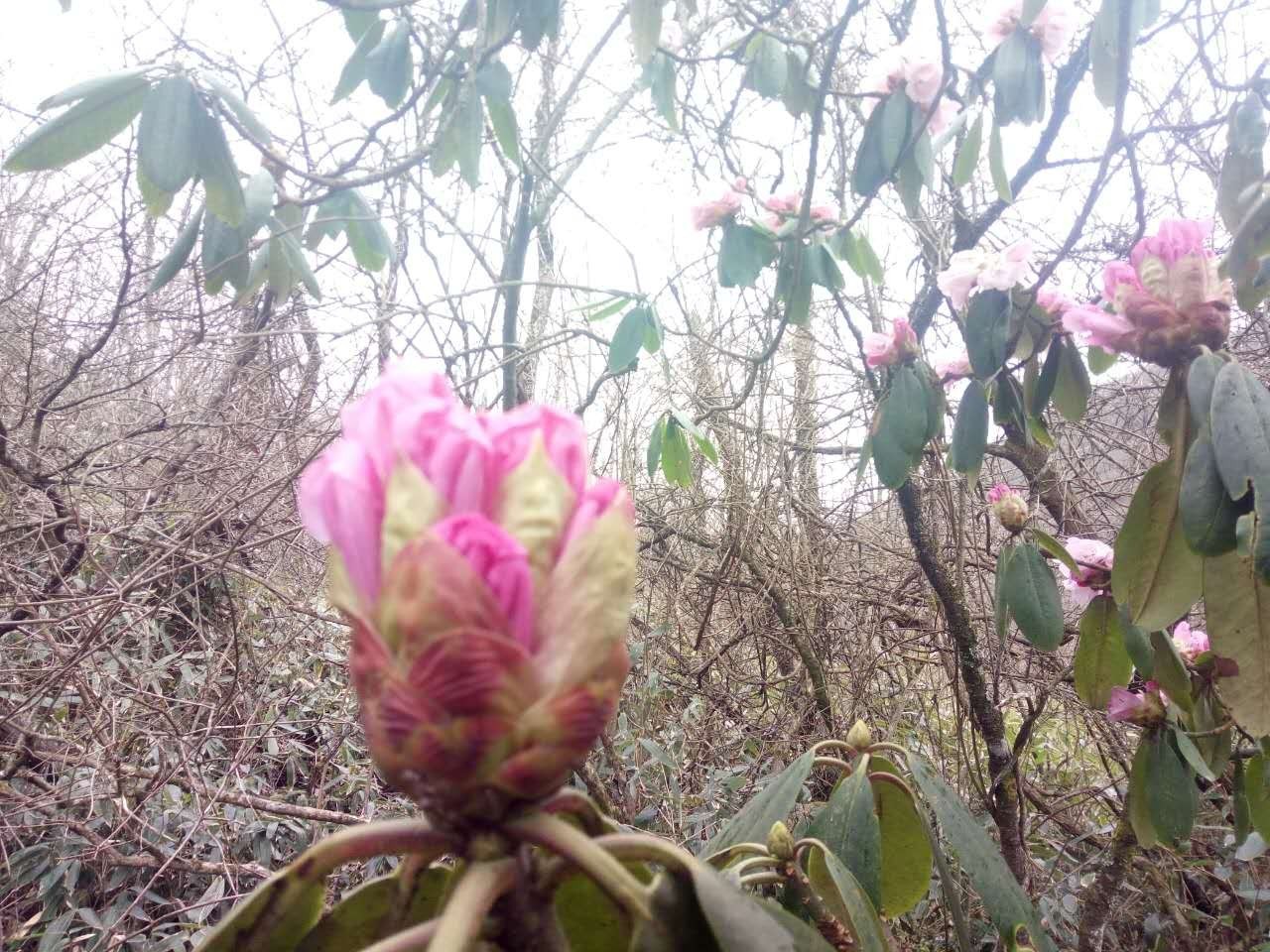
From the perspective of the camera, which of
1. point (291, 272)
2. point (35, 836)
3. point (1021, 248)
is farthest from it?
point (35, 836)

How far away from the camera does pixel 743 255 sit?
186cm

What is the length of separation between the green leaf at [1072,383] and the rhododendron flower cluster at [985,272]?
0.16m

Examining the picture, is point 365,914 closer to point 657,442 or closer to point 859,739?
point 859,739

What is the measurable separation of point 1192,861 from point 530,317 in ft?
8.01

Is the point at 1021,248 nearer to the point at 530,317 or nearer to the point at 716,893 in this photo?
the point at 716,893

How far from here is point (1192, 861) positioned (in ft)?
6.42

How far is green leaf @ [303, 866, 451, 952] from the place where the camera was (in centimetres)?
33

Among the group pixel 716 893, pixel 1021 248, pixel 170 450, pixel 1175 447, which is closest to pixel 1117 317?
pixel 1175 447

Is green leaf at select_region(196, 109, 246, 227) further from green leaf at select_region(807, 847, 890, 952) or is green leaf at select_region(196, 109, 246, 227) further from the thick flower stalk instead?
green leaf at select_region(807, 847, 890, 952)

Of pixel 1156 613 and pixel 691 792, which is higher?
pixel 1156 613

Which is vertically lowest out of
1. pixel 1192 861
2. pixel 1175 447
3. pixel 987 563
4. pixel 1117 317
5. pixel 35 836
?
pixel 1192 861

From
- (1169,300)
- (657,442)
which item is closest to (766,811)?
(1169,300)

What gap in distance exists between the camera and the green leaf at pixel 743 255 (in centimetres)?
185

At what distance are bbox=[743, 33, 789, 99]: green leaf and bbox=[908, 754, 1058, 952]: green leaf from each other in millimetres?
1561
